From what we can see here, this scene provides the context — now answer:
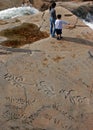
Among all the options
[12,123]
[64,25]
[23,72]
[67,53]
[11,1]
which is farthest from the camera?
[11,1]

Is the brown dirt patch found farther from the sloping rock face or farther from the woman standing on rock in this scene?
the sloping rock face

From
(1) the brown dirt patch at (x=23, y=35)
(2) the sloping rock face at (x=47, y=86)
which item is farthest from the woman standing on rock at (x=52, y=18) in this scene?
(2) the sloping rock face at (x=47, y=86)

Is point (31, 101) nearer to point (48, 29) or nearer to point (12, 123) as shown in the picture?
point (12, 123)

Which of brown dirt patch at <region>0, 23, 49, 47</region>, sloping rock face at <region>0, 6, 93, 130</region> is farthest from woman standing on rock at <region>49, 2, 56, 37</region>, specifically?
sloping rock face at <region>0, 6, 93, 130</region>

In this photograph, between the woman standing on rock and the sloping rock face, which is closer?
the sloping rock face

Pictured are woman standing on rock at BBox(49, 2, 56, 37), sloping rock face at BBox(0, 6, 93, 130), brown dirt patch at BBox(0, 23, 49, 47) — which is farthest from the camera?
woman standing on rock at BBox(49, 2, 56, 37)

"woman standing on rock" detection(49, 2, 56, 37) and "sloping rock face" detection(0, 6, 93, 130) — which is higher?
"woman standing on rock" detection(49, 2, 56, 37)

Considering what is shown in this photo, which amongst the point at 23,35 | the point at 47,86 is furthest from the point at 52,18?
the point at 47,86

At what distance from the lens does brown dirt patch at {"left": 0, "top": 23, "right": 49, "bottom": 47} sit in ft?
55.5

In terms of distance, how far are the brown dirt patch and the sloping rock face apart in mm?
636

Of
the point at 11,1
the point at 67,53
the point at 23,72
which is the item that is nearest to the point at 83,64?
the point at 67,53

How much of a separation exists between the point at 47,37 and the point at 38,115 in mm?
4729

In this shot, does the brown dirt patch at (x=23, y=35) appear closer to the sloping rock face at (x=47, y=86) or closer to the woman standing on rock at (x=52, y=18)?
the woman standing on rock at (x=52, y=18)

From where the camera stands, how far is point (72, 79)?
49.3 ft
